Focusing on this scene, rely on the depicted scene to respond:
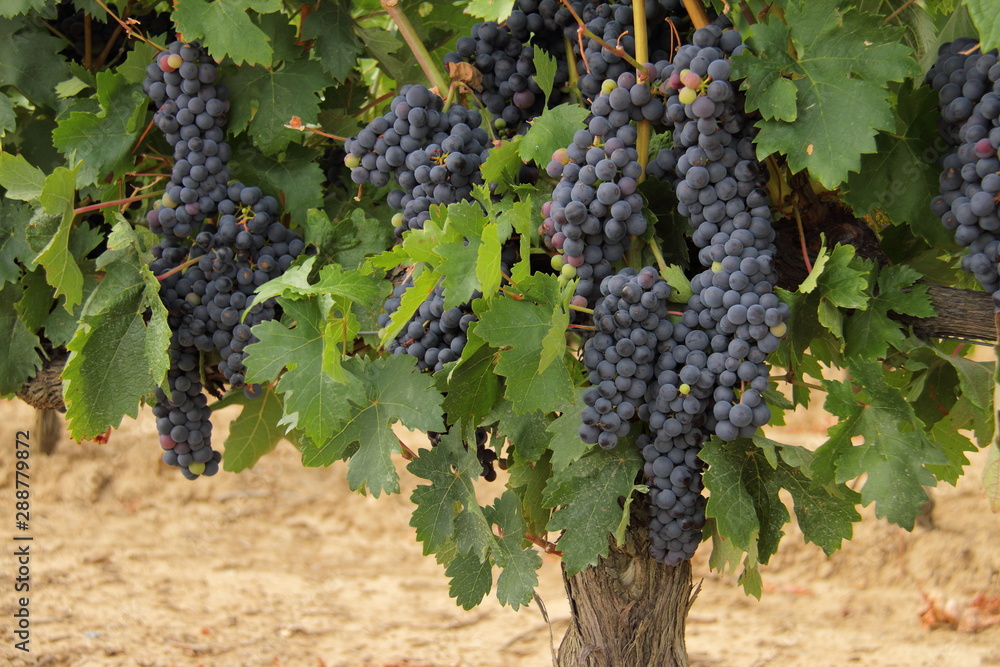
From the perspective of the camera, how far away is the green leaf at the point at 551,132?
1.32 metres

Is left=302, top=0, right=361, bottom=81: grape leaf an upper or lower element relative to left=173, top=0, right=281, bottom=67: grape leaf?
lower

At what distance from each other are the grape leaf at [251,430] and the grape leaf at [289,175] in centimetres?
53

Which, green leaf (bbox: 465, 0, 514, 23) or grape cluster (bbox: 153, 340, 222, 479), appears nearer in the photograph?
green leaf (bbox: 465, 0, 514, 23)

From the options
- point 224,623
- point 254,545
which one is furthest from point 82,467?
point 224,623

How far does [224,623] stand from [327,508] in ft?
5.55

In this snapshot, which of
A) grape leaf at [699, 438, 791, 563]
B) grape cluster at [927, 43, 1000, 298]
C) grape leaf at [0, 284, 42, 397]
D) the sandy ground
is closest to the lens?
grape cluster at [927, 43, 1000, 298]

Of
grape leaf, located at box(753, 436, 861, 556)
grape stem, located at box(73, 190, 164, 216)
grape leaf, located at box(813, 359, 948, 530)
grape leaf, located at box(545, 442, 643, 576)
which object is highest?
grape stem, located at box(73, 190, 164, 216)

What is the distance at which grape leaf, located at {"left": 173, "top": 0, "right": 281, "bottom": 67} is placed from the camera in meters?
1.44

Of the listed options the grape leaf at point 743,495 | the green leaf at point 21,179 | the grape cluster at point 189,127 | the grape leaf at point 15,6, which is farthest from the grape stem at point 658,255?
the grape leaf at point 15,6

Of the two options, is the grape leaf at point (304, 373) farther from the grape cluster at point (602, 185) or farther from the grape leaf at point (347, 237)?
the grape cluster at point (602, 185)

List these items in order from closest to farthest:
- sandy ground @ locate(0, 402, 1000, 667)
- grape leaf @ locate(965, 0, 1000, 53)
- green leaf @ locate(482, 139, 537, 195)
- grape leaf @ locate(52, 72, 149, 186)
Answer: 1. grape leaf @ locate(965, 0, 1000, 53)
2. green leaf @ locate(482, 139, 537, 195)
3. grape leaf @ locate(52, 72, 149, 186)
4. sandy ground @ locate(0, 402, 1000, 667)

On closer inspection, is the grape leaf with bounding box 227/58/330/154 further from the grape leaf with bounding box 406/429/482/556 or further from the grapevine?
the grape leaf with bounding box 406/429/482/556

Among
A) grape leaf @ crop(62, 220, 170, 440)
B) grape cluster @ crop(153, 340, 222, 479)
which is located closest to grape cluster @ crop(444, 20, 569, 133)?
grape leaf @ crop(62, 220, 170, 440)

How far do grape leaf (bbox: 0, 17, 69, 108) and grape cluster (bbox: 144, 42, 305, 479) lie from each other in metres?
0.32
